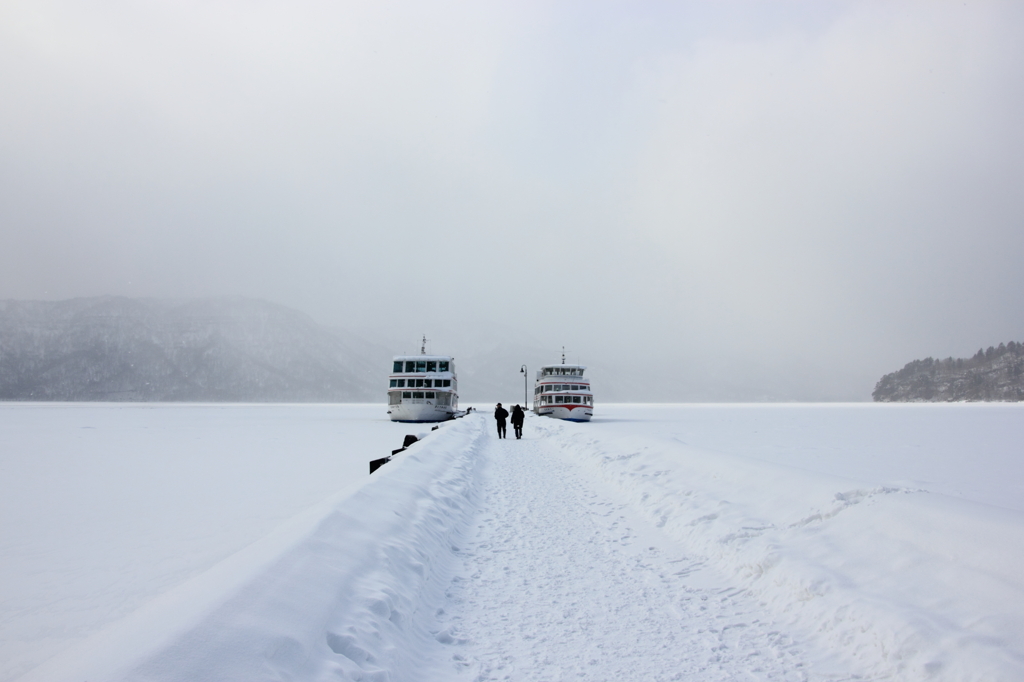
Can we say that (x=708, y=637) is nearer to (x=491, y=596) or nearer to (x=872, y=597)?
(x=872, y=597)

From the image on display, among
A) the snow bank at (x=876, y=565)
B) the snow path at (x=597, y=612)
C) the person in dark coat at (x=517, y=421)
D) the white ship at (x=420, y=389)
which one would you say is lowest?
the snow path at (x=597, y=612)

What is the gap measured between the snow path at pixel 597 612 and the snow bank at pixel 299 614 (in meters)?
0.48

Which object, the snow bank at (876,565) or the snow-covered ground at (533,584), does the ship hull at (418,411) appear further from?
the snow bank at (876,565)

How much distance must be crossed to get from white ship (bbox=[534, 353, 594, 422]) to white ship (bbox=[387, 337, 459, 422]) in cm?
1070

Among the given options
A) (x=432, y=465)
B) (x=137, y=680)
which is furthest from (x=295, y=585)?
(x=432, y=465)

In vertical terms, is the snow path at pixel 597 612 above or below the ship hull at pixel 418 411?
below

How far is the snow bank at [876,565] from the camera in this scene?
4.61 m

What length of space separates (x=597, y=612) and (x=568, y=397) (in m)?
52.6

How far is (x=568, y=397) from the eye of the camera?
58.1m

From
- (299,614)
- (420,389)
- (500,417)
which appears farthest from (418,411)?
(299,614)

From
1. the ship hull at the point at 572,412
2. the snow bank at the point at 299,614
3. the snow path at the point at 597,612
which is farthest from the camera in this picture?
the ship hull at the point at 572,412

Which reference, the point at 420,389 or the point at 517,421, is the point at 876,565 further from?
the point at 420,389

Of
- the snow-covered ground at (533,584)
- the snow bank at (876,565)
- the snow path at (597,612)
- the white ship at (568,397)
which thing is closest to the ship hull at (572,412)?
the white ship at (568,397)

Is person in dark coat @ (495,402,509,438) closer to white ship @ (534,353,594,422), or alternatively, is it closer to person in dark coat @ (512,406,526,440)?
person in dark coat @ (512,406,526,440)
